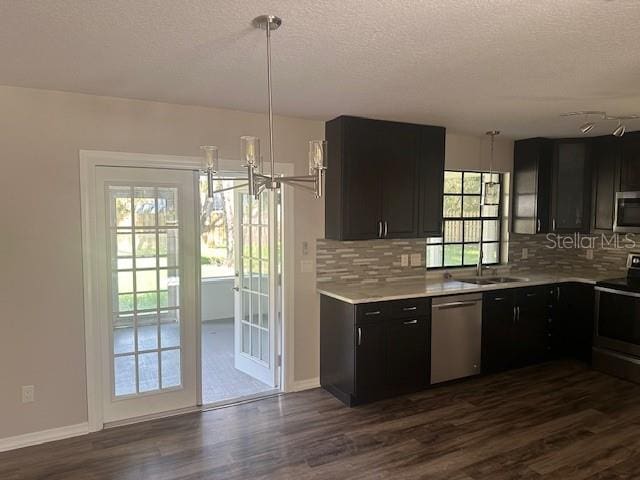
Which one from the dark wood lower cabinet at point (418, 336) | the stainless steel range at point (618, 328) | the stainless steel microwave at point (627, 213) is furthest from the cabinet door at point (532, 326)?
the stainless steel microwave at point (627, 213)

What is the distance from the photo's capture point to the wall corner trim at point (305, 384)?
159 inches

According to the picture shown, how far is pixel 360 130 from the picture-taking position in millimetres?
3828

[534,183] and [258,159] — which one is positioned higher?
[534,183]

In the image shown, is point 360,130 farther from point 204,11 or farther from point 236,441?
point 236,441

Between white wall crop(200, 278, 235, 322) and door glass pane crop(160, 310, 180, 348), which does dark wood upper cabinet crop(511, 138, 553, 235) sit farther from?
white wall crop(200, 278, 235, 322)

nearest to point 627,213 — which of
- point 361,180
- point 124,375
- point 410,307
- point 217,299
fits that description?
point 410,307

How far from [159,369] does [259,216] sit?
59.9 inches

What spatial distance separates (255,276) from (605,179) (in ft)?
Answer: 12.5

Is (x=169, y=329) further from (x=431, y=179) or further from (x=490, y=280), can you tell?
(x=490, y=280)

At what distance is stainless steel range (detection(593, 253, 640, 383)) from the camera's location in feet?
13.8

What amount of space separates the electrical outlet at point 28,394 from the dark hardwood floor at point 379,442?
32 cm

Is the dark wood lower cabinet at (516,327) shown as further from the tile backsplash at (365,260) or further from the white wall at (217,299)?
the white wall at (217,299)

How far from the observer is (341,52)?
2299 millimetres

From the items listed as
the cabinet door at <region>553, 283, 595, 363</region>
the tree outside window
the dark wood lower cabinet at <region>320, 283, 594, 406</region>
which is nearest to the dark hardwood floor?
the dark wood lower cabinet at <region>320, 283, 594, 406</region>
